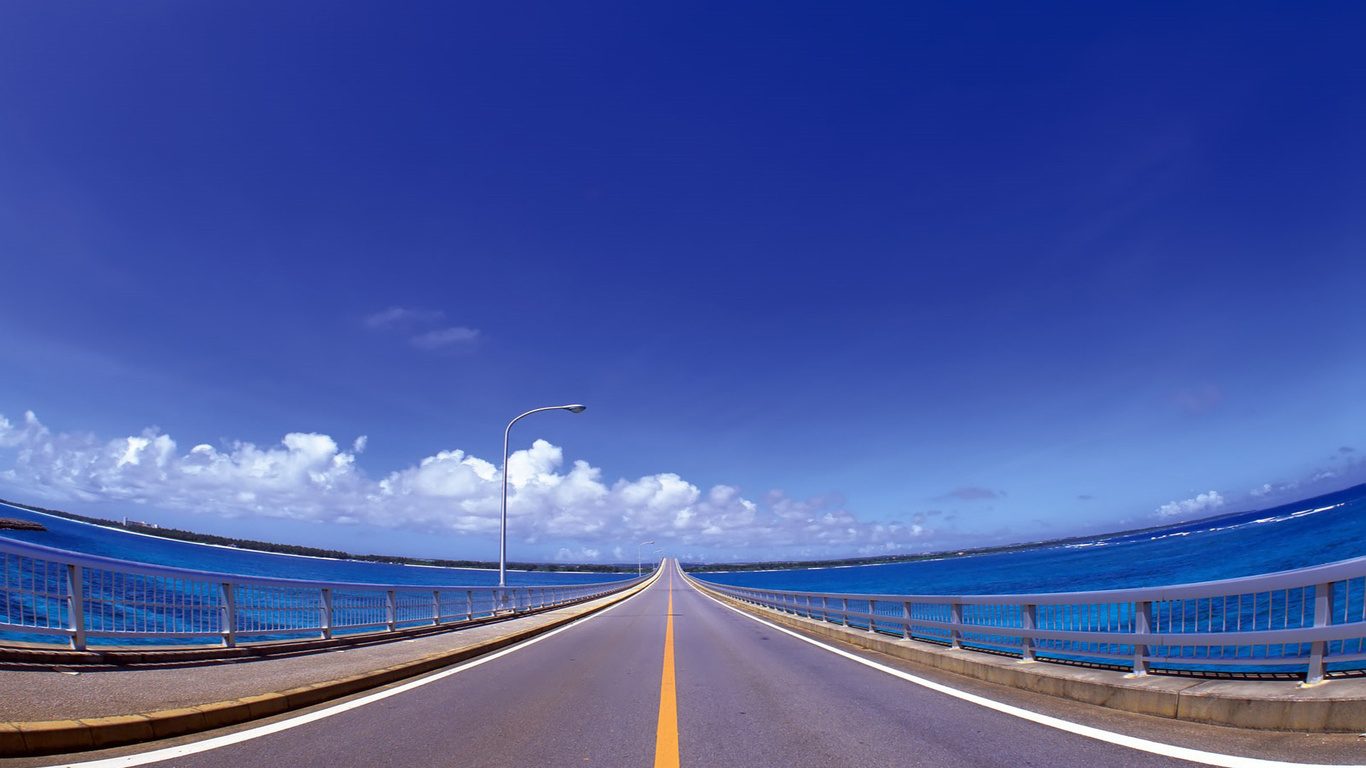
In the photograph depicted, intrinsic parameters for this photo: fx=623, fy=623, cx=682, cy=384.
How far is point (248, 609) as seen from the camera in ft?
31.3

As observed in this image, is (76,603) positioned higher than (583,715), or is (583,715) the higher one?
(76,603)

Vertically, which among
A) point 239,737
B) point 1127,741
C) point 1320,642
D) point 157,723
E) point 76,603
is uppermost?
point 76,603

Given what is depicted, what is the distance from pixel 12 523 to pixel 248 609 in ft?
104

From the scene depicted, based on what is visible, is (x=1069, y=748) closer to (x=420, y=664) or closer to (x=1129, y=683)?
(x=1129, y=683)

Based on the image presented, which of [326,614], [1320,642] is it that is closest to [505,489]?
[326,614]

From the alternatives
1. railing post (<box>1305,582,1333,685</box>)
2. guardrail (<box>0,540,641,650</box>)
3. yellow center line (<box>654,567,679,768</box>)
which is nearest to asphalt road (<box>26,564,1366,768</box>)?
yellow center line (<box>654,567,679,768</box>)

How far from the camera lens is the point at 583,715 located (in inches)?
253

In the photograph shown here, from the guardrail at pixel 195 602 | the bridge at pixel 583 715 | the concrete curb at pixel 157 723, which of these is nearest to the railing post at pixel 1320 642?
the bridge at pixel 583 715

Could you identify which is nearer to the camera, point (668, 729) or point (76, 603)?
point (668, 729)

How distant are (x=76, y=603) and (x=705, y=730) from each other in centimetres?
721

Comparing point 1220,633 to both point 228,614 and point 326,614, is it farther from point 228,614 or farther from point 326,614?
point 326,614

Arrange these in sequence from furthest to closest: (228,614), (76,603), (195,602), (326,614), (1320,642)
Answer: (326,614), (228,614), (195,602), (76,603), (1320,642)

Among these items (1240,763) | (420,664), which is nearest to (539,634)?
(420,664)

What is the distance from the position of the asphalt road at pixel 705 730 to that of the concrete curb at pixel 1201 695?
20 cm
